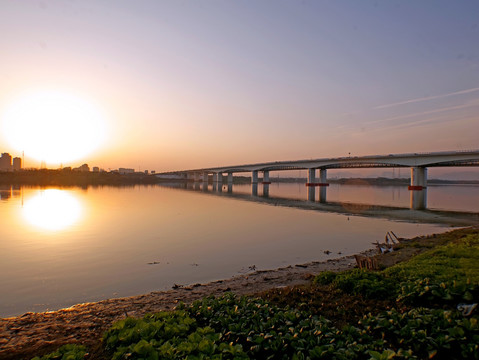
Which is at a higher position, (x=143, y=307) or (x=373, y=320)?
(x=373, y=320)

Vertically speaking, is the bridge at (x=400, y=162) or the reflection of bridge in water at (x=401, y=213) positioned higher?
the bridge at (x=400, y=162)

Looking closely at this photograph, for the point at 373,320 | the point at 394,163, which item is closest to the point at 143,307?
the point at 373,320

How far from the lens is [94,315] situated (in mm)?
8844

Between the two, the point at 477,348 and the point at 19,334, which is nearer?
the point at 477,348

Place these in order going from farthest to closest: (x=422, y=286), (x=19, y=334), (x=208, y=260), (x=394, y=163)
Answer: (x=394, y=163) < (x=208, y=260) < (x=422, y=286) < (x=19, y=334)

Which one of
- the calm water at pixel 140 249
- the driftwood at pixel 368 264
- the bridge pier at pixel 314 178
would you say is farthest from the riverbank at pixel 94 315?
the bridge pier at pixel 314 178

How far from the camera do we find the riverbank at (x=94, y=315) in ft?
22.6

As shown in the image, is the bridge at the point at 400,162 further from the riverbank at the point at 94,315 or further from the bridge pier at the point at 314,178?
the riverbank at the point at 94,315

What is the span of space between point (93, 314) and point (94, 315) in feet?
0.34

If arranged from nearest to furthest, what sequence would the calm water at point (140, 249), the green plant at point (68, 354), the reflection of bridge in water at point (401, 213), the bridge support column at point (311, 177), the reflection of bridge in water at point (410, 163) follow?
1. the green plant at point (68, 354)
2. the calm water at point (140, 249)
3. the reflection of bridge in water at point (401, 213)
4. the reflection of bridge in water at point (410, 163)
5. the bridge support column at point (311, 177)

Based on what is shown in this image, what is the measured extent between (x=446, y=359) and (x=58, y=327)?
889 cm

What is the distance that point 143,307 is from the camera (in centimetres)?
954

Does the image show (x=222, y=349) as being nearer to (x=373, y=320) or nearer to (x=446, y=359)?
(x=373, y=320)

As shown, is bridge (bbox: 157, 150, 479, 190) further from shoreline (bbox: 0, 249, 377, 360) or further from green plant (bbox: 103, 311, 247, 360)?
green plant (bbox: 103, 311, 247, 360)
